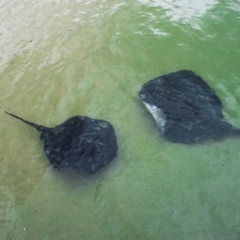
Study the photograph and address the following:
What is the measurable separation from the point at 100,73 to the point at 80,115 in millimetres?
1019

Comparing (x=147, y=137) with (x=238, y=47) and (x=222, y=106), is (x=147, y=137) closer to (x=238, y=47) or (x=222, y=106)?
(x=222, y=106)

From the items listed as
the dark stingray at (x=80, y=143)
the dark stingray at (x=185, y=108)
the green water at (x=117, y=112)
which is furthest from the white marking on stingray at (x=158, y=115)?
the dark stingray at (x=80, y=143)

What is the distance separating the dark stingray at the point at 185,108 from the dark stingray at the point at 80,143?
2.52 ft

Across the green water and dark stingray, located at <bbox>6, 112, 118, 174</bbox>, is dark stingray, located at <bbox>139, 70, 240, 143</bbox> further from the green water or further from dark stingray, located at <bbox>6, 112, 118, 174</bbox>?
dark stingray, located at <bbox>6, 112, 118, 174</bbox>

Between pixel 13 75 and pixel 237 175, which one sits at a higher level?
pixel 13 75

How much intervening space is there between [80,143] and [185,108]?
5.23ft

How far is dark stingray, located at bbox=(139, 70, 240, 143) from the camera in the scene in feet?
13.2

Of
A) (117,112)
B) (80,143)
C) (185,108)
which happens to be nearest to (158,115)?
(185,108)

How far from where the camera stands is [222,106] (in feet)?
14.4

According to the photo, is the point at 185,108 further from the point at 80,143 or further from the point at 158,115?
the point at 80,143

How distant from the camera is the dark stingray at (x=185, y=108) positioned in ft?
13.2

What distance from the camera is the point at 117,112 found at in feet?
14.8

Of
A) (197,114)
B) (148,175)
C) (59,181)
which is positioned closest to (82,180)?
(59,181)

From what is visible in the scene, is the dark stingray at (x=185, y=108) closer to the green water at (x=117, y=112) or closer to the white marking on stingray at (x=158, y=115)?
the white marking on stingray at (x=158, y=115)
